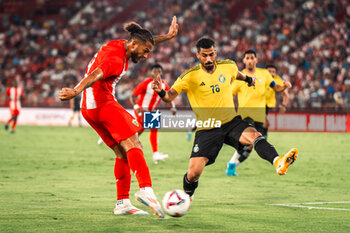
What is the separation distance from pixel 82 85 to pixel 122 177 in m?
1.67

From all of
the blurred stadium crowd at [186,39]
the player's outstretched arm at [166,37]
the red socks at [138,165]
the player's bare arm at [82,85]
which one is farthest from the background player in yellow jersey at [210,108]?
the blurred stadium crowd at [186,39]

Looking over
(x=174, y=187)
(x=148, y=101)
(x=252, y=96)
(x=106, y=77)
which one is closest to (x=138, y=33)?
(x=106, y=77)

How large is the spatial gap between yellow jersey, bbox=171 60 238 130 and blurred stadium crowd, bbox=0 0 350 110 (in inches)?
751

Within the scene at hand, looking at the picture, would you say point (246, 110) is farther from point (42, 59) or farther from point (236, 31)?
point (42, 59)

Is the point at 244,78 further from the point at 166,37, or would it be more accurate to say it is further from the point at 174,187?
the point at 174,187

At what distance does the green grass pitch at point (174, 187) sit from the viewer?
639 cm

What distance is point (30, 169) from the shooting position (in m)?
12.4

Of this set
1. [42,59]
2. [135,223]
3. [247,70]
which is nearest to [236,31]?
[42,59]

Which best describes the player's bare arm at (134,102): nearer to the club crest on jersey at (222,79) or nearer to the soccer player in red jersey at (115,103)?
the club crest on jersey at (222,79)

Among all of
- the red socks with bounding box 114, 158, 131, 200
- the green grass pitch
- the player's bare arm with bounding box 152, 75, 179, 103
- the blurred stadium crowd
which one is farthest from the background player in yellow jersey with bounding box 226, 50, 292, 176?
the blurred stadium crowd

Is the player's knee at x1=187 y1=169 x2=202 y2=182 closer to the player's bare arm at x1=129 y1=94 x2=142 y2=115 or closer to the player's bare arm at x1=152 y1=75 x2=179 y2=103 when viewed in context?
the player's bare arm at x1=152 y1=75 x2=179 y2=103

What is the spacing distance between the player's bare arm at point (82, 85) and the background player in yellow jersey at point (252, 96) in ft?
19.3

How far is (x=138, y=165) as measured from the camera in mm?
6668

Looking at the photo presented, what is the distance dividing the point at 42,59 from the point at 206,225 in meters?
35.0
